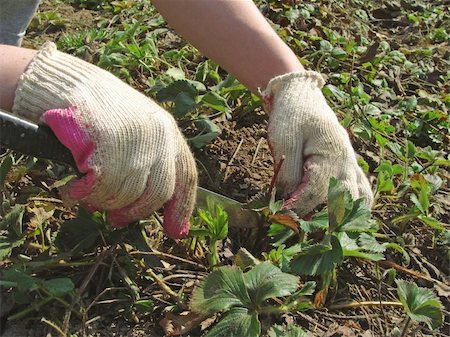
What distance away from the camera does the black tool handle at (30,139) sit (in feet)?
3.84

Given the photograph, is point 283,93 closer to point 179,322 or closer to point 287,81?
point 287,81

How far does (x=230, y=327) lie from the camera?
3.71 ft

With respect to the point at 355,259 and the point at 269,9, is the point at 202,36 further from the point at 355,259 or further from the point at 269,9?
the point at 269,9

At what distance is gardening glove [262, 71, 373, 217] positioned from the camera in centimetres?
141

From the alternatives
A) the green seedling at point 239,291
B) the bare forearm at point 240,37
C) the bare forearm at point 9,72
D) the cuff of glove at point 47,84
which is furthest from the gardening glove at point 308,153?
the bare forearm at point 9,72

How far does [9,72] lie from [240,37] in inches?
23.6

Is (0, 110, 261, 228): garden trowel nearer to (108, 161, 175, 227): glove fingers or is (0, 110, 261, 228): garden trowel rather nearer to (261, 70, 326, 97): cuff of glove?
(108, 161, 175, 227): glove fingers

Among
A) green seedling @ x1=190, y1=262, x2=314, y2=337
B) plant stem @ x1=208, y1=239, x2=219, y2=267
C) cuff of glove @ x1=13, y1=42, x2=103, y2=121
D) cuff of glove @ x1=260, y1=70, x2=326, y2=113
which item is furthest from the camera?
cuff of glove @ x1=260, y1=70, x2=326, y2=113

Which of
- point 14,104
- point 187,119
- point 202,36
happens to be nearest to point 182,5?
point 202,36

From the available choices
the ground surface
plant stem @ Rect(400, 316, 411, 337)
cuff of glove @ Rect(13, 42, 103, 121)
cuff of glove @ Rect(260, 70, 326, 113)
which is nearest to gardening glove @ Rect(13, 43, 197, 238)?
cuff of glove @ Rect(13, 42, 103, 121)

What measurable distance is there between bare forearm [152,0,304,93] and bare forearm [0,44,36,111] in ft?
1.57

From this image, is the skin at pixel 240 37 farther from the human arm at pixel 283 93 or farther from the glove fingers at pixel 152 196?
the glove fingers at pixel 152 196

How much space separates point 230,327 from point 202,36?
848mm

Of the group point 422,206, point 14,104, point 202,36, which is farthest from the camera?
point 202,36
